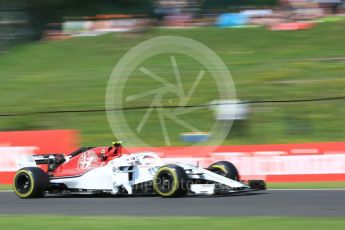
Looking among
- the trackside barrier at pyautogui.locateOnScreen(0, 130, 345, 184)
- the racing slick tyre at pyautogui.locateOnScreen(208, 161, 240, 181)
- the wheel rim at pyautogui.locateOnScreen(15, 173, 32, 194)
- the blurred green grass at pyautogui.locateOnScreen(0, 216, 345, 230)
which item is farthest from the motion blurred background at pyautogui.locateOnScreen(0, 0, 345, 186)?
the blurred green grass at pyautogui.locateOnScreen(0, 216, 345, 230)

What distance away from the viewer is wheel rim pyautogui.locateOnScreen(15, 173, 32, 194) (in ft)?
41.3

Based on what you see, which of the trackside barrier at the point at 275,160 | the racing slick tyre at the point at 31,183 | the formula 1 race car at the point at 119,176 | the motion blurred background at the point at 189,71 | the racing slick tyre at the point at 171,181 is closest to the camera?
the racing slick tyre at the point at 171,181

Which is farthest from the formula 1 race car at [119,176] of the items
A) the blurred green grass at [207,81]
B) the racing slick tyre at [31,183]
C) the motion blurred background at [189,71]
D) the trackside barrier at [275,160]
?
A: the blurred green grass at [207,81]

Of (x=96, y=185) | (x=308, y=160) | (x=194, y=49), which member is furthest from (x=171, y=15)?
(x=96, y=185)

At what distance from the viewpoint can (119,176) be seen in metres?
12.1

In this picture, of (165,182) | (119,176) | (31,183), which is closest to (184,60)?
(31,183)

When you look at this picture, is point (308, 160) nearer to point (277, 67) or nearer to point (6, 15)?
point (277, 67)

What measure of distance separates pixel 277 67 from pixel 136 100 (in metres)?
5.10

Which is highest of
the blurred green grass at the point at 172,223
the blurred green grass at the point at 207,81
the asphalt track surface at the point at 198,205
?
the blurred green grass at the point at 207,81

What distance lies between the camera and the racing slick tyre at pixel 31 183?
40.9 feet

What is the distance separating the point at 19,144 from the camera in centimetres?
1748

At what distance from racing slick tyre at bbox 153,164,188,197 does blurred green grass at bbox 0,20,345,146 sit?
8.64 m

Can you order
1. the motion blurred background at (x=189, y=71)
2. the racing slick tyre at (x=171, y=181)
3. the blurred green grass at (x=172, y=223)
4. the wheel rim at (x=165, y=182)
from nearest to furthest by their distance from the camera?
the blurred green grass at (x=172, y=223), the racing slick tyre at (x=171, y=181), the wheel rim at (x=165, y=182), the motion blurred background at (x=189, y=71)

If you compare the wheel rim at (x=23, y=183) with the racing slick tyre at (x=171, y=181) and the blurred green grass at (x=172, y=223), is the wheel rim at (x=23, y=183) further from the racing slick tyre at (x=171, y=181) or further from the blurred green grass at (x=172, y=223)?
the blurred green grass at (x=172, y=223)
